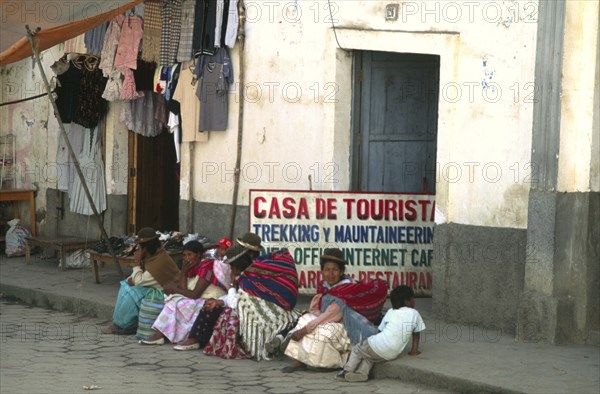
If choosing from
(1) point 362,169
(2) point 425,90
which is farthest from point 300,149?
(2) point 425,90

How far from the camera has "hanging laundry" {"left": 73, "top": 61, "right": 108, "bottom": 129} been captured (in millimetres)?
12914

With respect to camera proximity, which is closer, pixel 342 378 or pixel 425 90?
pixel 342 378

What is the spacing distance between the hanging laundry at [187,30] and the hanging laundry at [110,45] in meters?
0.93

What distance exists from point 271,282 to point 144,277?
138 cm

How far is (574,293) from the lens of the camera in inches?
327

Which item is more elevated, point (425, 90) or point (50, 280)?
point (425, 90)

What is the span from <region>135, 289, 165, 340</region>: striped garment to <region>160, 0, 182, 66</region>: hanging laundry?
338 cm

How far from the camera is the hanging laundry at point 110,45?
11.8 metres

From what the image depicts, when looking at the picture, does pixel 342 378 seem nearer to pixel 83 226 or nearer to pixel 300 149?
pixel 300 149

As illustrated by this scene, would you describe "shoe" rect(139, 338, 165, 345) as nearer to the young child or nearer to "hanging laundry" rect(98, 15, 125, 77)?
the young child

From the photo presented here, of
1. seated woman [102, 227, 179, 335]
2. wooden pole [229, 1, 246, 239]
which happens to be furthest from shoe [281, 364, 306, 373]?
wooden pole [229, 1, 246, 239]

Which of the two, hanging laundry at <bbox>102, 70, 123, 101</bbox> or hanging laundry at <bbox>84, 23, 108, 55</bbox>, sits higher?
hanging laundry at <bbox>84, 23, 108, 55</bbox>

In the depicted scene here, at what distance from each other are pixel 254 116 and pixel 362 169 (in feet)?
4.24

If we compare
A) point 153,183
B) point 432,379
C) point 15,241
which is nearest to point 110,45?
point 153,183
